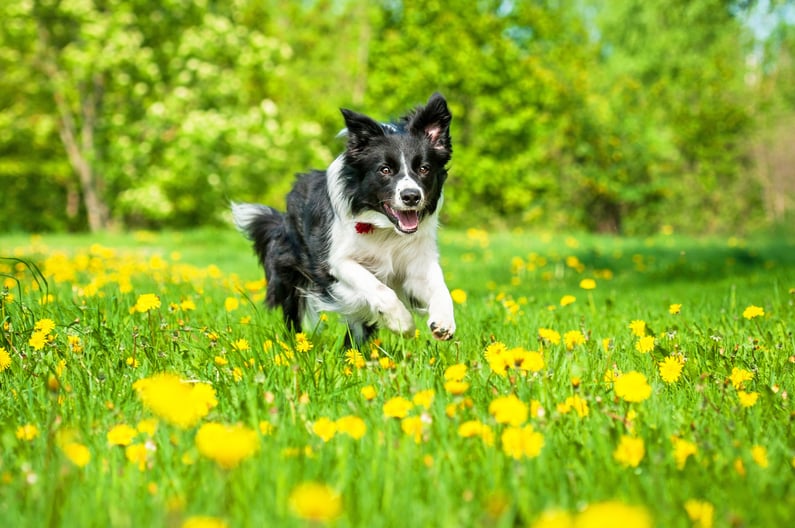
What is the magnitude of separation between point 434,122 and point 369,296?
1177mm

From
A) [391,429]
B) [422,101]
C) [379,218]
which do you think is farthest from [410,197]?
[422,101]

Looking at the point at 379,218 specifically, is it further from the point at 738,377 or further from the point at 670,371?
the point at 738,377

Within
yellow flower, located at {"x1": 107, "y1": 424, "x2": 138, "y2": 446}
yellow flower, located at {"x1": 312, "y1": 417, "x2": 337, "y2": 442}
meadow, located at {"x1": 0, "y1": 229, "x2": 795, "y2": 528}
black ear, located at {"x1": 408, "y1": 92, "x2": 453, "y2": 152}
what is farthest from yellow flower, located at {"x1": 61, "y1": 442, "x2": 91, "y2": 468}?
black ear, located at {"x1": 408, "y1": 92, "x2": 453, "y2": 152}

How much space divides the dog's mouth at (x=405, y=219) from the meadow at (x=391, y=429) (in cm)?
49

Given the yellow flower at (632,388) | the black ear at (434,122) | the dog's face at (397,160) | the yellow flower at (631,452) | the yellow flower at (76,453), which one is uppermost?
the black ear at (434,122)

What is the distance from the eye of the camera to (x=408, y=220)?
13.6ft

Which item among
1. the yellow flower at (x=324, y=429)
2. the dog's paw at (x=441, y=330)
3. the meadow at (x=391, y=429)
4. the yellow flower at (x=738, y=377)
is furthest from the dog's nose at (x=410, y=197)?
the yellow flower at (x=324, y=429)

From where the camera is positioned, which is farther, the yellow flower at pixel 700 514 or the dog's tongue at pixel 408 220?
the dog's tongue at pixel 408 220

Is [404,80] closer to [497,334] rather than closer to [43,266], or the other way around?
[43,266]

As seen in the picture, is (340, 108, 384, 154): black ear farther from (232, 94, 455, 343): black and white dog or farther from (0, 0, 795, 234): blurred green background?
(0, 0, 795, 234): blurred green background

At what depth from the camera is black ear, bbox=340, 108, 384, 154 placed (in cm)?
427

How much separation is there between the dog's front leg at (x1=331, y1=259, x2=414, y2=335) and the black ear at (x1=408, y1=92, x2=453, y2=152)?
2.87ft

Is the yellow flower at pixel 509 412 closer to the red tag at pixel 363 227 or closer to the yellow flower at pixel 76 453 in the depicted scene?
the yellow flower at pixel 76 453

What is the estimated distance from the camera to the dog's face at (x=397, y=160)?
417 centimetres
